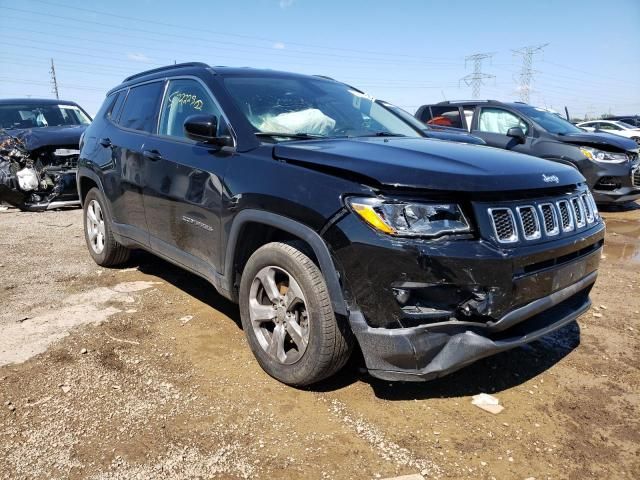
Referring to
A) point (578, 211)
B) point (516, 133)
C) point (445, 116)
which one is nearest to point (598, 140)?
point (516, 133)

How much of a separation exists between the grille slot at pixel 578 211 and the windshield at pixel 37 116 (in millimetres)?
9049

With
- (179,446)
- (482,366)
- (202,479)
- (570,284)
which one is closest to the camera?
(202,479)

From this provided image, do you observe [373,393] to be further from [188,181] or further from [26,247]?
[26,247]

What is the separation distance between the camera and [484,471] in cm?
221

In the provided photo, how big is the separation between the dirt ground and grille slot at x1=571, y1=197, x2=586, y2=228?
93 centimetres

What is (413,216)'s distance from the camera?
2283mm

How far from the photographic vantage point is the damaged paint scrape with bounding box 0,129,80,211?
318 inches

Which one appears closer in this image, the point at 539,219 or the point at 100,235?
the point at 539,219

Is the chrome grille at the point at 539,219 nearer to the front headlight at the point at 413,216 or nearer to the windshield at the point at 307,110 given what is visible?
the front headlight at the point at 413,216

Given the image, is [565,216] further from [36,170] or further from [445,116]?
[36,170]

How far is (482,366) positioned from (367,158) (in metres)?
1.53

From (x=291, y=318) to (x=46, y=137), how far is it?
7.25 metres

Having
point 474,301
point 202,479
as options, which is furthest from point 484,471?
point 202,479

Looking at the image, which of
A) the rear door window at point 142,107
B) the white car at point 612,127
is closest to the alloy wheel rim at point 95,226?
the rear door window at point 142,107
